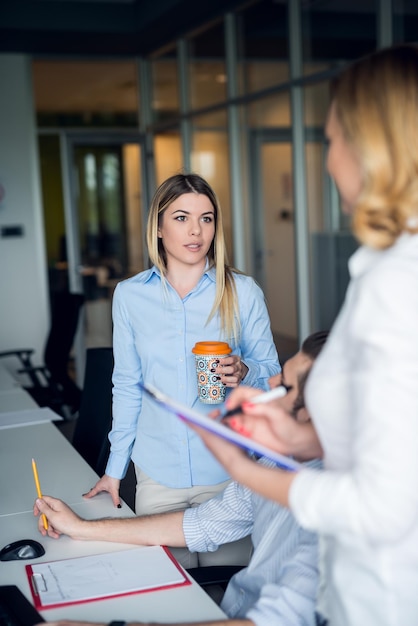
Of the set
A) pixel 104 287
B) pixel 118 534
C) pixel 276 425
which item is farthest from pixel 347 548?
pixel 104 287

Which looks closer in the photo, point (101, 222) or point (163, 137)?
point (163, 137)

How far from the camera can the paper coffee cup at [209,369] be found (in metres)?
1.98

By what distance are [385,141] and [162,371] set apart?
4.36 feet

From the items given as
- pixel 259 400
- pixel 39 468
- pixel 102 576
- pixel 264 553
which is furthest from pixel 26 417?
pixel 259 400

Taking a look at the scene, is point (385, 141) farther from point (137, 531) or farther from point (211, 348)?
point (137, 531)

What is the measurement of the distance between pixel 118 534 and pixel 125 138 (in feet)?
21.6

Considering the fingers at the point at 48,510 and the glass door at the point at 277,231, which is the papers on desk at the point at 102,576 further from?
the glass door at the point at 277,231

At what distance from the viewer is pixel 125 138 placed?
7934mm

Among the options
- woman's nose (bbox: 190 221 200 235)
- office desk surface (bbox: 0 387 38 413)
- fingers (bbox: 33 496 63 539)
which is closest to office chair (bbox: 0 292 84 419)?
office desk surface (bbox: 0 387 38 413)

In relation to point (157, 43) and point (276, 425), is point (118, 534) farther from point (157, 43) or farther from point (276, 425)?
point (157, 43)

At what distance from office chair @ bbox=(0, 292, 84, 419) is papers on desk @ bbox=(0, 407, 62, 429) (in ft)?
4.16

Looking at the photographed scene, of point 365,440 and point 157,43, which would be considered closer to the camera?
point 365,440

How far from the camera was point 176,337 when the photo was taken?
225cm

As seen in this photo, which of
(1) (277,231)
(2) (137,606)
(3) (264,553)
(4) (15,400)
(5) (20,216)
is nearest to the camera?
(2) (137,606)
